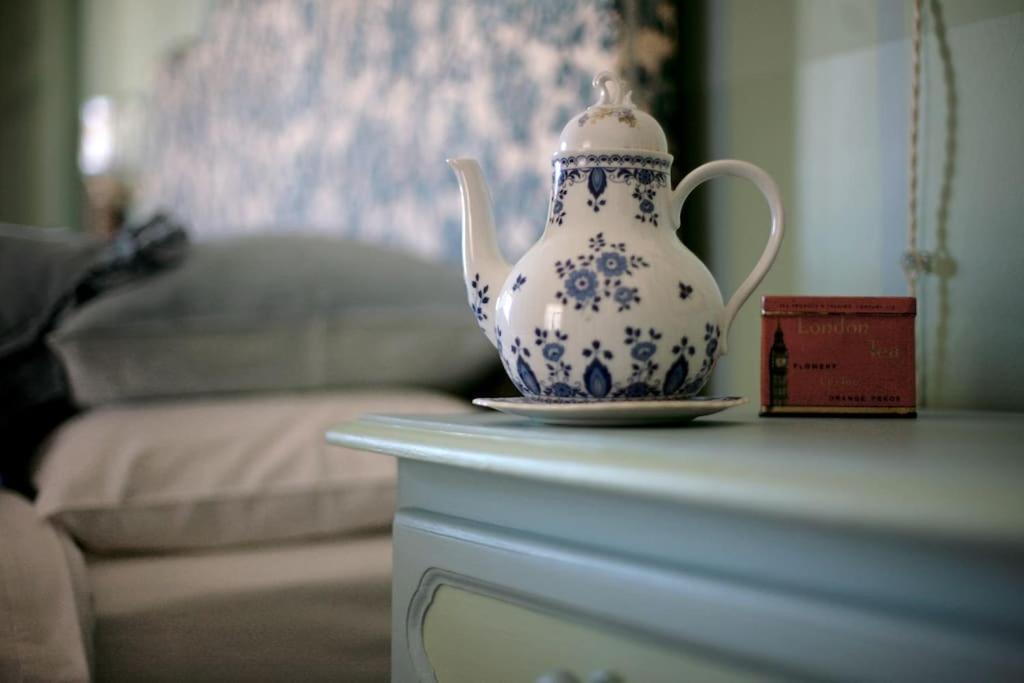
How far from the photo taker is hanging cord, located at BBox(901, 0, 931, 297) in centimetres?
68

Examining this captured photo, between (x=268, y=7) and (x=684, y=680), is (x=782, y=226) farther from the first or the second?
(x=268, y=7)

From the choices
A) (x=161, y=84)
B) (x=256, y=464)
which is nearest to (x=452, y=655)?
(x=256, y=464)

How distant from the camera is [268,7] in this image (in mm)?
1876

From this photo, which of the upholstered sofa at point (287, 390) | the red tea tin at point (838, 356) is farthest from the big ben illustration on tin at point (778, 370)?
the upholstered sofa at point (287, 390)

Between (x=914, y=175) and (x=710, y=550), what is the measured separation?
425 mm

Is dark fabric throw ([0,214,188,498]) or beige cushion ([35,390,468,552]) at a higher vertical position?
dark fabric throw ([0,214,188,498])

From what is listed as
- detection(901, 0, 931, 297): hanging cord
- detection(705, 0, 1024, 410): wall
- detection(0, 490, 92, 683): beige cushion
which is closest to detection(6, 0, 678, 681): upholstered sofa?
detection(0, 490, 92, 683): beige cushion

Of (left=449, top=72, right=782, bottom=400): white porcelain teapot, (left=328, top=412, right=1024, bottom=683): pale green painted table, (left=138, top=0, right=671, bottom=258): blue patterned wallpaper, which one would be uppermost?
(left=138, top=0, right=671, bottom=258): blue patterned wallpaper

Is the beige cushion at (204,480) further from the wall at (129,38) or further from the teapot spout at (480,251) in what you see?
the wall at (129,38)

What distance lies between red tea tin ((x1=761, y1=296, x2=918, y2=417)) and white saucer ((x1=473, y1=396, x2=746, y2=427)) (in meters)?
0.10

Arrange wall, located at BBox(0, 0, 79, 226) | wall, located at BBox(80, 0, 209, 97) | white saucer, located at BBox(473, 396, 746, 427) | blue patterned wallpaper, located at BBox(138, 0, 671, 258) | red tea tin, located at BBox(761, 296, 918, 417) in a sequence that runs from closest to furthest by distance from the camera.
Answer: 1. white saucer, located at BBox(473, 396, 746, 427)
2. red tea tin, located at BBox(761, 296, 918, 417)
3. blue patterned wallpaper, located at BBox(138, 0, 671, 258)
4. wall, located at BBox(80, 0, 209, 97)
5. wall, located at BBox(0, 0, 79, 226)

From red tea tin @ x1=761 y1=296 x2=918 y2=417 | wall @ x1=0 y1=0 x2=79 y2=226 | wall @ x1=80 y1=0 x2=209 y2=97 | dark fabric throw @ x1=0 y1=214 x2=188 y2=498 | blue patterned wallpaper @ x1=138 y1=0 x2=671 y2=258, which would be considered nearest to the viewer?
red tea tin @ x1=761 y1=296 x2=918 y2=417

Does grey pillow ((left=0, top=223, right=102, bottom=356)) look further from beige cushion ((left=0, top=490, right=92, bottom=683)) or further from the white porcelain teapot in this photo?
the white porcelain teapot

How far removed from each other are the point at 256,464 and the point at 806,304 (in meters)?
0.52
